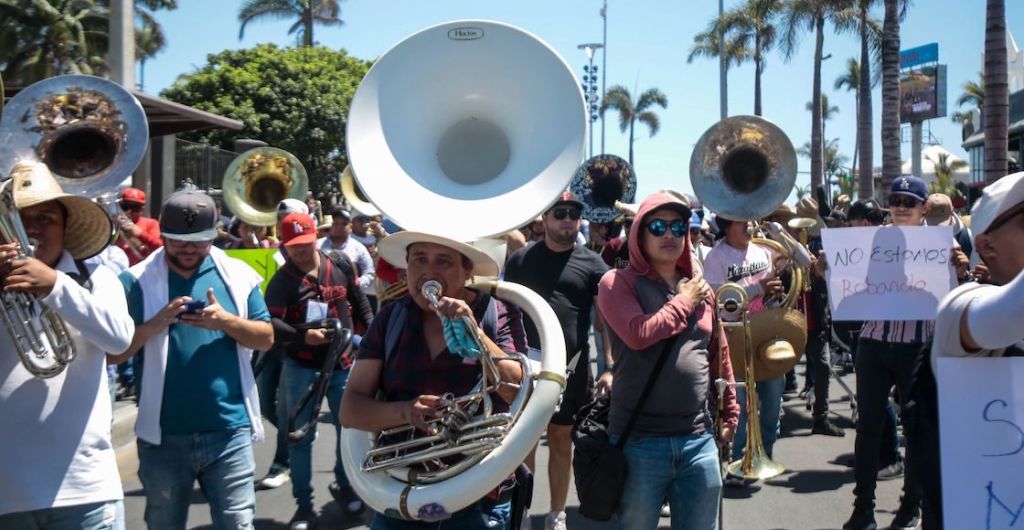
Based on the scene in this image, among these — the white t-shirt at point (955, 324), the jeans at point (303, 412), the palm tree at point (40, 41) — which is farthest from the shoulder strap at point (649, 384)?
the palm tree at point (40, 41)

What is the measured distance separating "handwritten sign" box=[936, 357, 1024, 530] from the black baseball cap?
2815 mm

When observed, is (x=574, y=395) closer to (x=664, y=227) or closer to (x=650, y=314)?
(x=650, y=314)

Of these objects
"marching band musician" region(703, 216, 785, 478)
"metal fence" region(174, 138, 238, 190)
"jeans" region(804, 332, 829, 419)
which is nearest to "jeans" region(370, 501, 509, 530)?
"marching band musician" region(703, 216, 785, 478)

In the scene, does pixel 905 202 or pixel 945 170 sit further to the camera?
pixel 945 170

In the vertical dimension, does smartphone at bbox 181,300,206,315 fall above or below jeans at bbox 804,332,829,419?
above

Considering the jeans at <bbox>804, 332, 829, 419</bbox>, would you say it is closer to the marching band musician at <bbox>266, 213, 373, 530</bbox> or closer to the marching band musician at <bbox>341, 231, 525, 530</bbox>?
the marching band musician at <bbox>266, 213, 373, 530</bbox>

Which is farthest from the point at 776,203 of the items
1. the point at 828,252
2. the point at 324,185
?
the point at 324,185

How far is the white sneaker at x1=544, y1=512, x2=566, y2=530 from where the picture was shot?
5.35m

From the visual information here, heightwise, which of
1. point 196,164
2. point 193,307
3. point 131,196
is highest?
point 196,164

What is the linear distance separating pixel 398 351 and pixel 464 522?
58 centimetres

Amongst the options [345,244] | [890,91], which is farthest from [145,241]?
[890,91]

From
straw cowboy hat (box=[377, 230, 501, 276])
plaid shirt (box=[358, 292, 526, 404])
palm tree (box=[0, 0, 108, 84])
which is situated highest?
palm tree (box=[0, 0, 108, 84])

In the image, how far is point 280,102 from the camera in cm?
3058

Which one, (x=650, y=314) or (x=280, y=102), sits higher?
(x=280, y=102)
